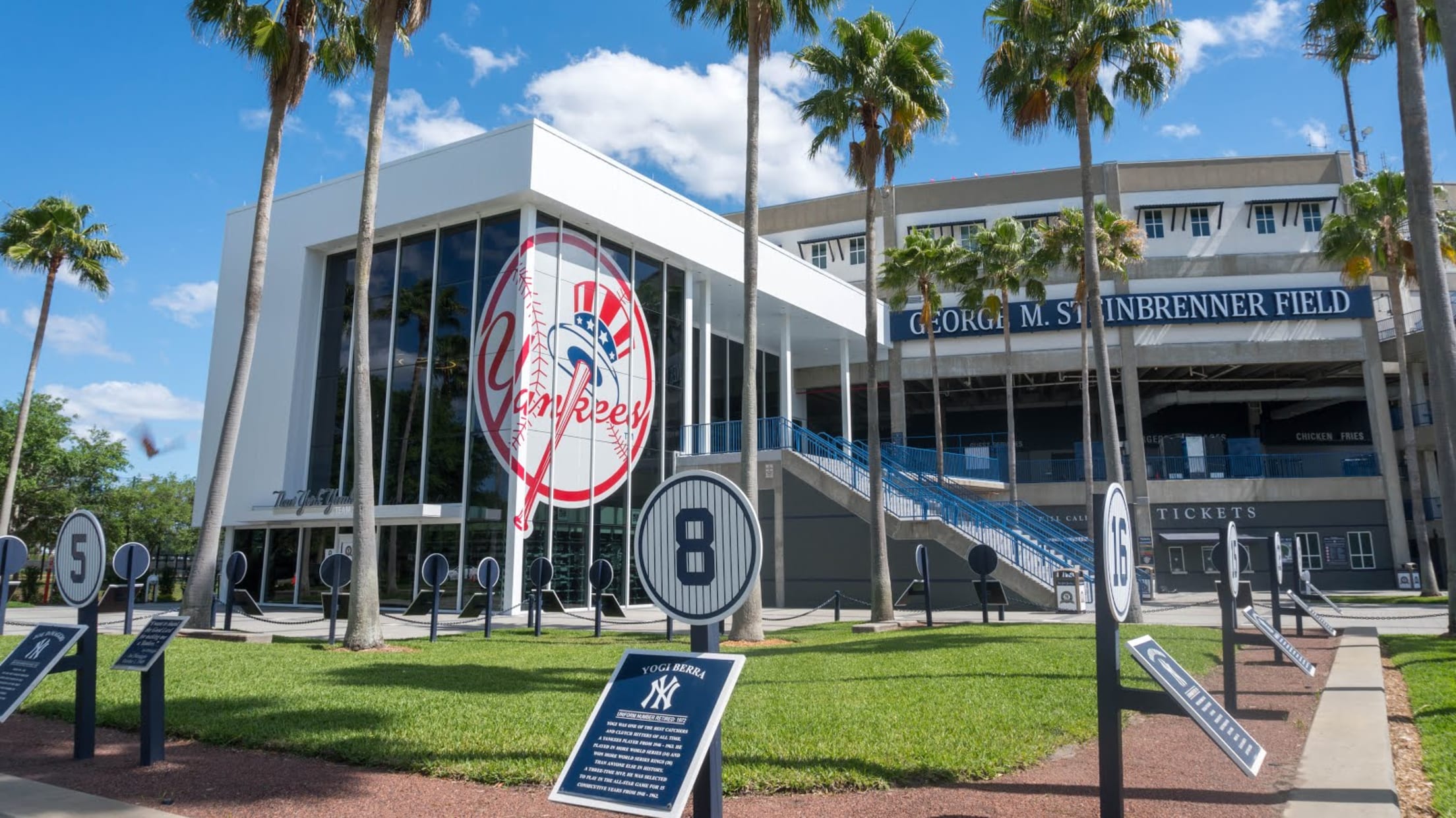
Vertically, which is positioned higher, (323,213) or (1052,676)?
(323,213)

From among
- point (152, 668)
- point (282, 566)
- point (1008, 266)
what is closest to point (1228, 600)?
point (152, 668)

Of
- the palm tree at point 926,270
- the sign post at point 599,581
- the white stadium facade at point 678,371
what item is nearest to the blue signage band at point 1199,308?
the white stadium facade at point 678,371

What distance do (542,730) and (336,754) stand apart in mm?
1403

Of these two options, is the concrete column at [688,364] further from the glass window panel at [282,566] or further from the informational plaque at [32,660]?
the informational plaque at [32,660]

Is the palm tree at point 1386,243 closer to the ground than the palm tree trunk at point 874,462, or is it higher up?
higher up

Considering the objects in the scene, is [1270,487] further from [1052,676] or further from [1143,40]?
[1052,676]

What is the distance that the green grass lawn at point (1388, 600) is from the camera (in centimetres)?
2333

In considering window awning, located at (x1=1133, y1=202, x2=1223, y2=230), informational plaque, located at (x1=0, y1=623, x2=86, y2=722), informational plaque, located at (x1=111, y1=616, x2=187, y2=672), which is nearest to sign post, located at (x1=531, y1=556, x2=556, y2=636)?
informational plaque, located at (x1=0, y1=623, x2=86, y2=722)

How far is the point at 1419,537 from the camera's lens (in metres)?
27.0

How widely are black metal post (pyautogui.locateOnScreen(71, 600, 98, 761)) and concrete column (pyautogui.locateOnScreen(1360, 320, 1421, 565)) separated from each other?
3896cm

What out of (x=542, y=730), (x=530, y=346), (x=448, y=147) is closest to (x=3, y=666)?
(x=542, y=730)

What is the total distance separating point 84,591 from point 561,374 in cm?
1652

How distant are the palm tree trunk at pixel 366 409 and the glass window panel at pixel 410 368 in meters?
8.42

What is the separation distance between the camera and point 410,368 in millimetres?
23297
